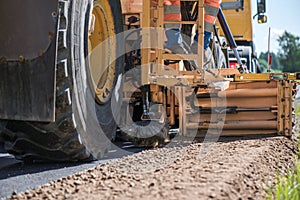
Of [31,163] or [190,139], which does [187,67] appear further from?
[31,163]

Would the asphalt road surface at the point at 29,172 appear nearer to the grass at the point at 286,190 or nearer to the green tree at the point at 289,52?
the grass at the point at 286,190

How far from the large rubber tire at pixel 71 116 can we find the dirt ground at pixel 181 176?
0.23 meters

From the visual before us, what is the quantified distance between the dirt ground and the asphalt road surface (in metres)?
0.14

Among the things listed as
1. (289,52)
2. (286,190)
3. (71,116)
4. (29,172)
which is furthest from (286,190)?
(289,52)

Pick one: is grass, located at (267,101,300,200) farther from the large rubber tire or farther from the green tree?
the green tree

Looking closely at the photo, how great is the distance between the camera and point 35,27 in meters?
2.90

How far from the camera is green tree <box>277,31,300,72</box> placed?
4994cm

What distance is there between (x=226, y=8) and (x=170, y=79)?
203 inches

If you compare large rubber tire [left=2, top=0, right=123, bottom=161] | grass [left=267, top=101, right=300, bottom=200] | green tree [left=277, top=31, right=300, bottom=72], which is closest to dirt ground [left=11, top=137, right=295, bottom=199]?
grass [left=267, top=101, right=300, bottom=200]

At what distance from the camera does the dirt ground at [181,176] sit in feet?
8.02

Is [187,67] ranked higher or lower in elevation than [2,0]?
lower

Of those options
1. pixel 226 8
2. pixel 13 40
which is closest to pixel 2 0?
pixel 13 40

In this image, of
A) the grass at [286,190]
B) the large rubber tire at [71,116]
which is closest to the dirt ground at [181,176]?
the grass at [286,190]

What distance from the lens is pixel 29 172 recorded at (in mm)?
3291
